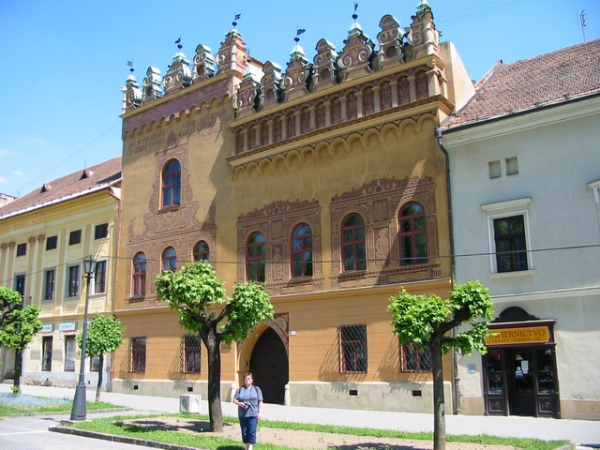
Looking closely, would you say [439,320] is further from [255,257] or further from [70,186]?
[70,186]

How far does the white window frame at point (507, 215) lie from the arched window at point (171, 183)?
15.1m

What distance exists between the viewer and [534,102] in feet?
65.5

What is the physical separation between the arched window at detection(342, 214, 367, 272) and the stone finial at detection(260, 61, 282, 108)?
6418 millimetres

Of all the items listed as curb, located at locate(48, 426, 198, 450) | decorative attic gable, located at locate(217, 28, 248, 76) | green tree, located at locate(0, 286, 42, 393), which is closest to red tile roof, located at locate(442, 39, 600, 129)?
decorative attic gable, located at locate(217, 28, 248, 76)

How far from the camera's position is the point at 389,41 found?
74.2 ft

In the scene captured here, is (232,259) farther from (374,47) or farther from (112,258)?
(374,47)

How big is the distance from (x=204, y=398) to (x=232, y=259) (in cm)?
589

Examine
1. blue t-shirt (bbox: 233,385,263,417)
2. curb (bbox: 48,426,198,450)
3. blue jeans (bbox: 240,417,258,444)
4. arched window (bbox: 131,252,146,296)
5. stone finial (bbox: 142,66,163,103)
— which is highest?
stone finial (bbox: 142,66,163,103)

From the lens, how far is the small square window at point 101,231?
1270 inches

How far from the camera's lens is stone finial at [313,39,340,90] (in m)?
24.1

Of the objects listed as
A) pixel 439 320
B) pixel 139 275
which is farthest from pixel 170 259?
pixel 439 320

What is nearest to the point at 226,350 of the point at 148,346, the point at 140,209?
the point at 148,346

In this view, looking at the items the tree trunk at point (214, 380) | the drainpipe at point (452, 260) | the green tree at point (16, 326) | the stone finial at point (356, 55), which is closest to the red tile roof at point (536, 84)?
the drainpipe at point (452, 260)

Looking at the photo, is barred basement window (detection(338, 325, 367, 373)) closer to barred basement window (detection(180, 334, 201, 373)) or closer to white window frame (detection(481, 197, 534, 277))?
white window frame (detection(481, 197, 534, 277))
